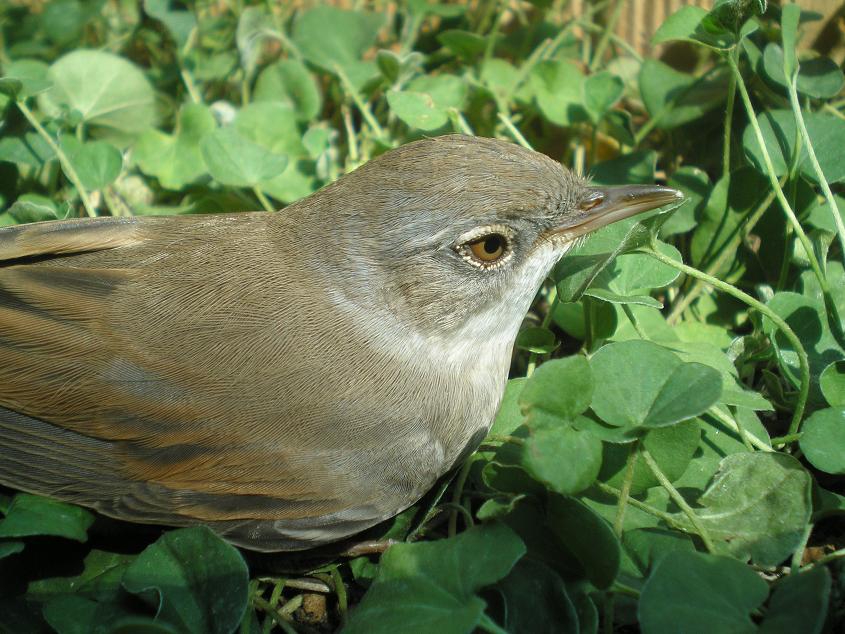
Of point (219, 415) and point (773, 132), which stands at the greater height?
point (773, 132)

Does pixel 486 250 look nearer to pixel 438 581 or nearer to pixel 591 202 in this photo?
pixel 591 202

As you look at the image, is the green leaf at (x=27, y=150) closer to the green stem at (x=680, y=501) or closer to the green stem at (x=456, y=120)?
the green stem at (x=456, y=120)

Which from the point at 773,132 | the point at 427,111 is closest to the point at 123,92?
the point at 427,111

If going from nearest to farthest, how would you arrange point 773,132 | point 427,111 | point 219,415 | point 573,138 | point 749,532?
point 749,532, point 219,415, point 773,132, point 427,111, point 573,138

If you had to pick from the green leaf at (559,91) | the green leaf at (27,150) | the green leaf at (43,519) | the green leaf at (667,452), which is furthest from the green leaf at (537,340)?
the green leaf at (27,150)

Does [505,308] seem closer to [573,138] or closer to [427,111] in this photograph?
[427,111]

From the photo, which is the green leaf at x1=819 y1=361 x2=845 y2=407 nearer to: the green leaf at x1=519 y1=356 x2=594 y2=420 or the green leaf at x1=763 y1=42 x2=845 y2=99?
the green leaf at x1=519 y1=356 x2=594 y2=420

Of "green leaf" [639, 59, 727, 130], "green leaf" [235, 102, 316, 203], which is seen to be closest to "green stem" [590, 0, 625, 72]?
"green leaf" [639, 59, 727, 130]

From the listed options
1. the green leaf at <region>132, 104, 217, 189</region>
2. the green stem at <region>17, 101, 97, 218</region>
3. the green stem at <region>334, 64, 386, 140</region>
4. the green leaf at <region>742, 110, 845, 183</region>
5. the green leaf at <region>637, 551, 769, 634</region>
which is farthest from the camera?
the green stem at <region>334, 64, 386, 140</region>
